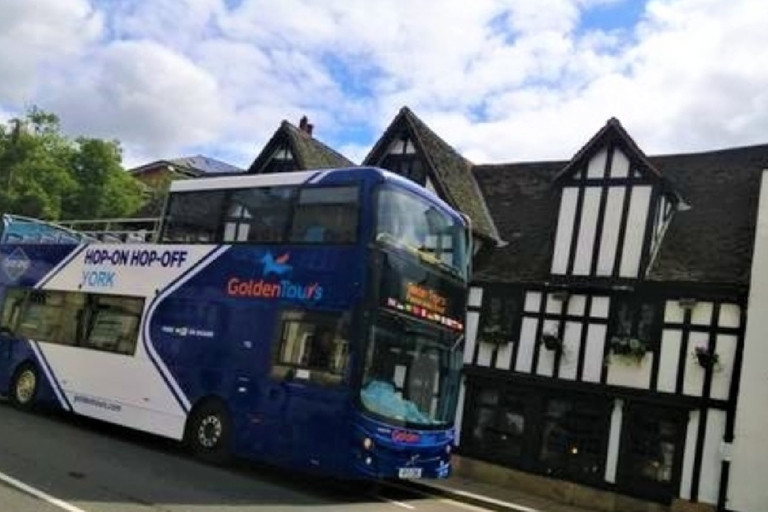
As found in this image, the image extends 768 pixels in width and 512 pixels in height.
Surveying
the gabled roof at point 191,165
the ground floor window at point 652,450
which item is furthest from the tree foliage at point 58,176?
the ground floor window at point 652,450

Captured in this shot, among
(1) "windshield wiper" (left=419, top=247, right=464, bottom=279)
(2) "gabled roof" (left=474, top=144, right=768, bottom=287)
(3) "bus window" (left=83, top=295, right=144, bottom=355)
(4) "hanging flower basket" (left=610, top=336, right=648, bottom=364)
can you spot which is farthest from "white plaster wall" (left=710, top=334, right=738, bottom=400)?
(3) "bus window" (left=83, top=295, right=144, bottom=355)

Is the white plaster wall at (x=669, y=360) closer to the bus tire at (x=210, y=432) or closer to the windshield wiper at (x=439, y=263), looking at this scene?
the windshield wiper at (x=439, y=263)

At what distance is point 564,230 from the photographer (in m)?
20.1

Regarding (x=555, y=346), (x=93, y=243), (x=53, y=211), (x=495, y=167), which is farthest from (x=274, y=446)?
(x=53, y=211)

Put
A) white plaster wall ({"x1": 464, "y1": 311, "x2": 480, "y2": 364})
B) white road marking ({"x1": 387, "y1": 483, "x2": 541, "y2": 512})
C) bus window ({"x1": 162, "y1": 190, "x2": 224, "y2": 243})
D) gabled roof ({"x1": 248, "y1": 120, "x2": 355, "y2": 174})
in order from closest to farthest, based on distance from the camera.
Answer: white road marking ({"x1": 387, "y1": 483, "x2": 541, "y2": 512}) → bus window ({"x1": 162, "y1": 190, "x2": 224, "y2": 243}) → white plaster wall ({"x1": 464, "y1": 311, "x2": 480, "y2": 364}) → gabled roof ({"x1": 248, "y1": 120, "x2": 355, "y2": 174})

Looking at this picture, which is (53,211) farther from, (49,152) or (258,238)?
(258,238)

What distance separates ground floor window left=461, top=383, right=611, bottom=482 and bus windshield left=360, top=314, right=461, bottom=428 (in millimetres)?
5816

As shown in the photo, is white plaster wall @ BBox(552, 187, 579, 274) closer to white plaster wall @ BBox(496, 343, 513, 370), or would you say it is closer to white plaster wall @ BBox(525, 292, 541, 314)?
white plaster wall @ BBox(525, 292, 541, 314)

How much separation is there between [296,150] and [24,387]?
9.83 metres

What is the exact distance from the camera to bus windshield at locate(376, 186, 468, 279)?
12789 mm

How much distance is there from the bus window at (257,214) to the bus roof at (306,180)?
0.44ft

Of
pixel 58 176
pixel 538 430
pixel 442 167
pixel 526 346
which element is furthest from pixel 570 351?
pixel 58 176

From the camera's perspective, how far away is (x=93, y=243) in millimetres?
17719

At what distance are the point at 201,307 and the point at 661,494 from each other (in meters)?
9.28
